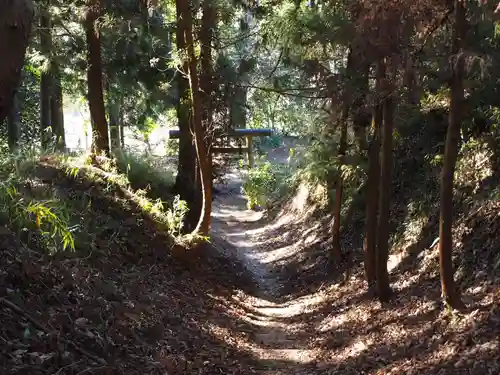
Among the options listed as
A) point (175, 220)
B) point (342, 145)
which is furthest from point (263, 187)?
point (342, 145)

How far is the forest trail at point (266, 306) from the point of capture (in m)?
8.53

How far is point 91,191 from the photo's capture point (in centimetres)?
1131

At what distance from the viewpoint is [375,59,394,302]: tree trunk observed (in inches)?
349

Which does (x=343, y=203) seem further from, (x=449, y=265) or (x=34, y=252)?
(x=34, y=252)

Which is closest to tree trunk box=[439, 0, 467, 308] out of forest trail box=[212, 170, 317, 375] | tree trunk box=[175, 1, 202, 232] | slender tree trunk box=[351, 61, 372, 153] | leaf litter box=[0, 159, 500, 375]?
leaf litter box=[0, 159, 500, 375]

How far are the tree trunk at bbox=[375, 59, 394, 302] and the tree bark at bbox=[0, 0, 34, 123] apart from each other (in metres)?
5.20

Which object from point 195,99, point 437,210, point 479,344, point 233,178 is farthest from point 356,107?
point 233,178

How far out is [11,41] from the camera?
5043 mm

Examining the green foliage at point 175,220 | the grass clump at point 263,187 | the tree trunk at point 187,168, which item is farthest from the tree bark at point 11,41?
the grass clump at point 263,187

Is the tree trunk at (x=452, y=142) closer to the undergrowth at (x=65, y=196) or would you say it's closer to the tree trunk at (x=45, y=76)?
the undergrowth at (x=65, y=196)

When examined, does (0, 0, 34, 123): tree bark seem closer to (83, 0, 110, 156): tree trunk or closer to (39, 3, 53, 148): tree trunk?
(39, 3, 53, 148): tree trunk

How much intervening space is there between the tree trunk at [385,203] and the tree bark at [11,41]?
5196 mm

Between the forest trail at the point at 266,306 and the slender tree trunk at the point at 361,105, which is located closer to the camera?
the forest trail at the point at 266,306

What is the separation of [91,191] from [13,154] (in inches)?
62.9
